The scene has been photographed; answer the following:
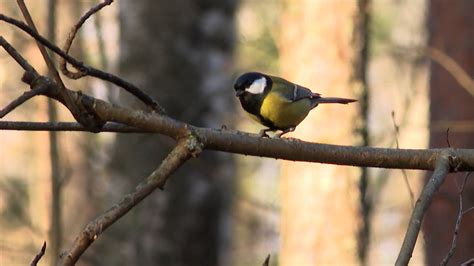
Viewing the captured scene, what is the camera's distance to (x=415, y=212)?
1.86 m

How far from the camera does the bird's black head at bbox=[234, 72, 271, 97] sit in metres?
3.00

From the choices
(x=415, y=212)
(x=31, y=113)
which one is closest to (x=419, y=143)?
(x=31, y=113)

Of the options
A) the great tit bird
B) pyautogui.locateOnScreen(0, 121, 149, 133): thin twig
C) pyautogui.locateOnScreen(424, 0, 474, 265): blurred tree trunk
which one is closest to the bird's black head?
the great tit bird

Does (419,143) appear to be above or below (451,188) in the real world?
above

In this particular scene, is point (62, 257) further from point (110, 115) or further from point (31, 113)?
point (31, 113)

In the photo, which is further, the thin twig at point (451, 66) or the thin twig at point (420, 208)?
the thin twig at point (451, 66)

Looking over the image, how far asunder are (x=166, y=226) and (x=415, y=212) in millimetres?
5288

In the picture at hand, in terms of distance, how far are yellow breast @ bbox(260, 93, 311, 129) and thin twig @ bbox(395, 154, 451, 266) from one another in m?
0.91

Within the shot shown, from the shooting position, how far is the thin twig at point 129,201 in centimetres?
174

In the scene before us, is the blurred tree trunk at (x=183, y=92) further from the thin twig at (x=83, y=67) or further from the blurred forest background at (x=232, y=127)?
the thin twig at (x=83, y=67)

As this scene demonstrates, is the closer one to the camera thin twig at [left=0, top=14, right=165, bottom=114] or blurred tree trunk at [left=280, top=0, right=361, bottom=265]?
thin twig at [left=0, top=14, right=165, bottom=114]

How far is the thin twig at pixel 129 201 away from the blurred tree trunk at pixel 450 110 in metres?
4.20

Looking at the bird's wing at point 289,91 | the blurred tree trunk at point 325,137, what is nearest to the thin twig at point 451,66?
the blurred tree trunk at point 325,137

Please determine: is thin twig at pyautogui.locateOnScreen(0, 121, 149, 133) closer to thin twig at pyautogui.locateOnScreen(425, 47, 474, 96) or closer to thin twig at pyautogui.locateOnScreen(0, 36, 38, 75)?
thin twig at pyautogui.locateOnScreen(0, 36, 38, 75)
